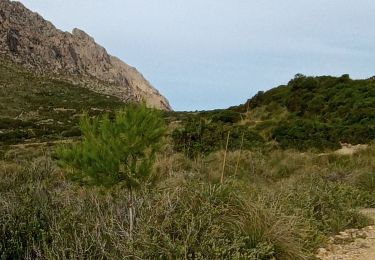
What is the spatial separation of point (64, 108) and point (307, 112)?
49.2 meters

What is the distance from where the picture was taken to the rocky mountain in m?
92.2

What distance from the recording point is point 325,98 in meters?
23.5

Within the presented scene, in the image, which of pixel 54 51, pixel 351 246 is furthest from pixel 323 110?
pixel 54 51

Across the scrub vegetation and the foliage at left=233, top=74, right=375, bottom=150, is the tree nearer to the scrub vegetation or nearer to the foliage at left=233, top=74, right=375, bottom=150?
the scrub vegetation

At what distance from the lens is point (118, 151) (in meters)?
6.49

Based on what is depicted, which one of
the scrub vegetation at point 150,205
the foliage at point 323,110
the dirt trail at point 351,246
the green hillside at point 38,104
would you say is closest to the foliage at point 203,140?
the foliage at point 323,110

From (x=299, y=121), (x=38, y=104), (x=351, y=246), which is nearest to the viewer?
(x=351, y=246)

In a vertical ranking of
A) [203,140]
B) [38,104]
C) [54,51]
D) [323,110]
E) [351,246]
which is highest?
[54,51]

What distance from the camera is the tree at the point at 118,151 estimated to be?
6.42m

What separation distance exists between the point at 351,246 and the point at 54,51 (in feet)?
352

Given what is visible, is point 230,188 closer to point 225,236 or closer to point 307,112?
point 225,236

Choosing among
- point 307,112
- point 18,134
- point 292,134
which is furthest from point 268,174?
point 18,134

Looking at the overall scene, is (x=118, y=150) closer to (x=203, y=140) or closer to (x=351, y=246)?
(x=351, y=246)

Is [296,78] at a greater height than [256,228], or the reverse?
[296,78]
